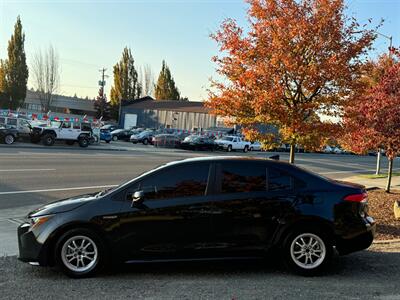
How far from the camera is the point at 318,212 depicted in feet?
18.7

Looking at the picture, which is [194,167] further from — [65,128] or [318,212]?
[65,128]

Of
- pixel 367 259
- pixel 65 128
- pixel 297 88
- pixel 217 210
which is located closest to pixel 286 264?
pixel 217 210

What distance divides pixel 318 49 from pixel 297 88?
92 cm

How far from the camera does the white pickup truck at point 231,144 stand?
44.6 meters

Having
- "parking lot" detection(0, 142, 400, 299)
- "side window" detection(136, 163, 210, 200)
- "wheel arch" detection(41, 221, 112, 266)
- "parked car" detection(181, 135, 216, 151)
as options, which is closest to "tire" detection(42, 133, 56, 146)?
"parked car" detection(181, 135, 216, 151)

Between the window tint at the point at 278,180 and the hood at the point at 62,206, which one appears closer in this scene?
the hood at the point at 62,206

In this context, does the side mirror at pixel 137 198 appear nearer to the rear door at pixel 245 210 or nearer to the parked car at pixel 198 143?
the rear door at pixel 245 210

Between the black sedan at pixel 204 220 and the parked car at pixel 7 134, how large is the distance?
87.8ft

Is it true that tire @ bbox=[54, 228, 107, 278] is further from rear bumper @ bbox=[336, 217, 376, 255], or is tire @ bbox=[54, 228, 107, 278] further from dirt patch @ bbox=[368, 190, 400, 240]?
dirt patch @ bbox=[368, 190, 400, 240]

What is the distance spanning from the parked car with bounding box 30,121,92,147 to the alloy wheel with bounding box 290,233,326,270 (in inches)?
1144

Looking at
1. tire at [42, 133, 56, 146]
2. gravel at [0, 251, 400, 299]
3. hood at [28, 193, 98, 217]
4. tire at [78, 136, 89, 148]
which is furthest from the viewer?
tire at [78, 136, 89, 148]

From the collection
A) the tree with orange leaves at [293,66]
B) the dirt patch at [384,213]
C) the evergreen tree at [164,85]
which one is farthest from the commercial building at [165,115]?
the tree with orange leaves at [293,66]

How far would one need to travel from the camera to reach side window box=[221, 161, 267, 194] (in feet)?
18.7

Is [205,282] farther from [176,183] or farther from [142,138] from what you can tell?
[142,138]
